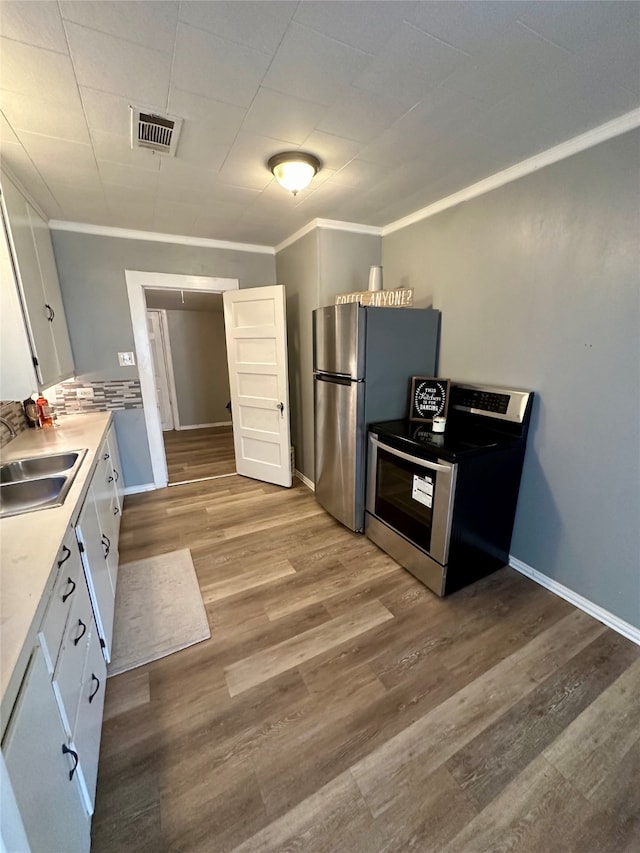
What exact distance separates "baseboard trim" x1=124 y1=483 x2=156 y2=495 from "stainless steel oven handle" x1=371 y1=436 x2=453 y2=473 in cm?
239

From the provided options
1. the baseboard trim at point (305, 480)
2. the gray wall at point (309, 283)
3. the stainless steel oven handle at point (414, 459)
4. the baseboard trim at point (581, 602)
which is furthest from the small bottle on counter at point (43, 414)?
the baseboard trim at point (581, 602)

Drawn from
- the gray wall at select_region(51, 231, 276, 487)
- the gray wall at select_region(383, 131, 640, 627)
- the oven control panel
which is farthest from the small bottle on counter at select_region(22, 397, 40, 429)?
the gray wall at select_region(383, 131, 640, 627)

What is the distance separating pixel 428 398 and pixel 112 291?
9.40 feet

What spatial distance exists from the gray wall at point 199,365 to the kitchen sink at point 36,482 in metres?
4.08

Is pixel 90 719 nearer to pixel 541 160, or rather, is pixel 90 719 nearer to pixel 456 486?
pixel 456 486

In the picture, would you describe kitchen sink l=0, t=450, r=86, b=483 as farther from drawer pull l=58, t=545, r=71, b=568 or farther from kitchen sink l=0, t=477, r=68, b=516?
drawer pull l=58, t=545, r=71, b=568

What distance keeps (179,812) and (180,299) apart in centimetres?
494

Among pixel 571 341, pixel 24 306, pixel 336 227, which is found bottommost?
pixel 571 341

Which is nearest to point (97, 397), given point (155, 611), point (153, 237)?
point (153, 237)

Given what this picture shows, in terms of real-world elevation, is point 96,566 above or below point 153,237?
below

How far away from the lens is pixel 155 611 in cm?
194

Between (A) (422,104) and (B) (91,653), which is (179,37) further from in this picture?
(B) (91,653)

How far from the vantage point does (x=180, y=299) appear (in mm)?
4754

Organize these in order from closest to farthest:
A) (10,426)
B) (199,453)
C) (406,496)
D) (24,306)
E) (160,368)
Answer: (24,306) → (406,496) → (10,426) → (199,453) → (160,368)
